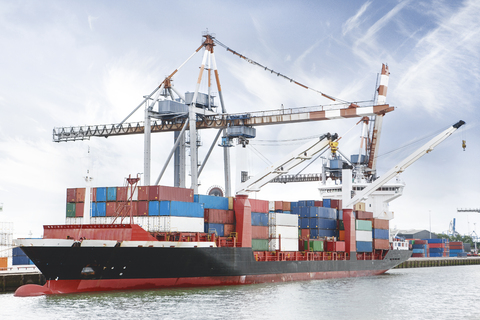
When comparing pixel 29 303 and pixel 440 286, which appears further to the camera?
pixel 440 286

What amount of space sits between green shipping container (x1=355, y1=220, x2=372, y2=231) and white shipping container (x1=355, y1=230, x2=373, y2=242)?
0.97ft

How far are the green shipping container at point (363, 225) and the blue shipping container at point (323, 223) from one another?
7.03 ft

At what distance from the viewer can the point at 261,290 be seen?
35562 millimetres

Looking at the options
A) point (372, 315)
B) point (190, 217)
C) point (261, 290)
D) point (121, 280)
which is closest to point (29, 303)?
point (121, 280)

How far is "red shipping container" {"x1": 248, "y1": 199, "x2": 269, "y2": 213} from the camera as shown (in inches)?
1591

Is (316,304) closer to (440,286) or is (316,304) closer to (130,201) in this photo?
(130,201)

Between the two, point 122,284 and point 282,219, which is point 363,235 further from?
point 122,284

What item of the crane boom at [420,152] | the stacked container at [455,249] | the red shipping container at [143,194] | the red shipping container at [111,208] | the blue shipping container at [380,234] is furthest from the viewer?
the stacked container at [455,249]

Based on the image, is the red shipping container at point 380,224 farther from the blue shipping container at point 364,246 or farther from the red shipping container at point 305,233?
the red shipping container at point 305,233

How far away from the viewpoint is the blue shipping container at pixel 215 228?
3709 centimetres

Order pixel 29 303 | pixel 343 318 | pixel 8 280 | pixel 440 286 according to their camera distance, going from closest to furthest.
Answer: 1. pixel 343 318
2. pixel 29 303
3. pixel 8 280
4. pixel 440 286

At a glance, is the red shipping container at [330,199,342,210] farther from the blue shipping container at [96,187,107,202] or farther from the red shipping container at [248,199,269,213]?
the blue shipping container at [96,187,107,202]

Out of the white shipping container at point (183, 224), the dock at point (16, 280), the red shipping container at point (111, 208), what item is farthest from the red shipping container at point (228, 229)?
the dock at point (16, 280)

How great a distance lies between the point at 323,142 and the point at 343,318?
2206 centimetres
